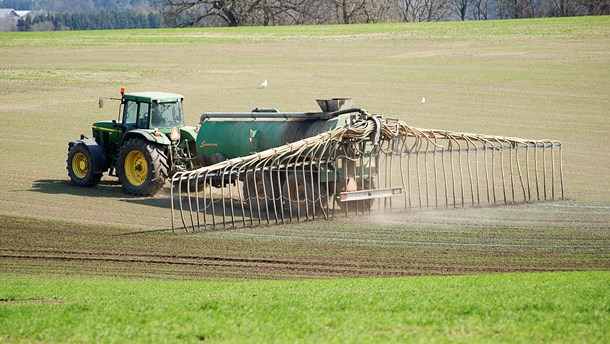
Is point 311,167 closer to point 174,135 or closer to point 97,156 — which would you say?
point 174,135

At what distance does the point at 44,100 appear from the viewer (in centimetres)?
3422

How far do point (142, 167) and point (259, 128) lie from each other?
8.67 ft

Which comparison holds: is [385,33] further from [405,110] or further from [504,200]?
[504,200]

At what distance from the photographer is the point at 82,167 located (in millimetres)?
21266

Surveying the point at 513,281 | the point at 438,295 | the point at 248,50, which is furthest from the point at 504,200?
the point at 248,50

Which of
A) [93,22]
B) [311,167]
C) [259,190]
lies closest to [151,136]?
[259,190]

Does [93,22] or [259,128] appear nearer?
[259,128]

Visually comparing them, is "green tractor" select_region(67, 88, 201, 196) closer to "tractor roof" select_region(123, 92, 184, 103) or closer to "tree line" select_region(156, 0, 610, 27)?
"tractor roof" select_region(123, 92, 184, 103)

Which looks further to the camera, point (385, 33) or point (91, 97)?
point (385, 33)

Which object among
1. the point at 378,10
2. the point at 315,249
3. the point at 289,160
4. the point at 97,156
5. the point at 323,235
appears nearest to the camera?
the point at 315,249

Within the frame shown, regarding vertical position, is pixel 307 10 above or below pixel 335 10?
below

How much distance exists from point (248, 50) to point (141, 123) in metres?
24.8

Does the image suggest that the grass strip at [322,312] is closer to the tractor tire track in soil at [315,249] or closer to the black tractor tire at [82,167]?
the tractor tire track in soil at [315,249]

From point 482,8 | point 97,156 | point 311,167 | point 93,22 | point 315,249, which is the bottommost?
point 315,249
